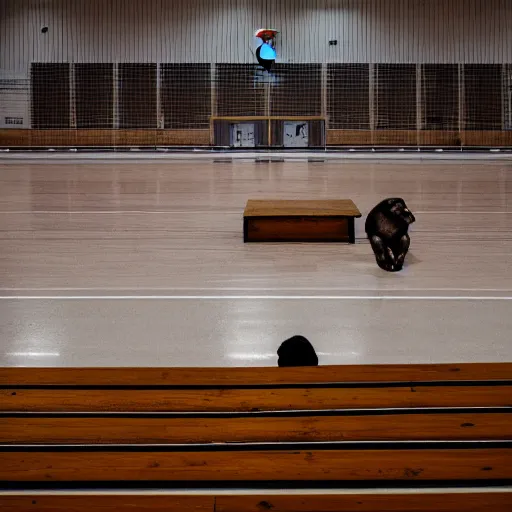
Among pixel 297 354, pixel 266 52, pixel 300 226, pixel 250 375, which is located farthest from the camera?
pixel 266 52

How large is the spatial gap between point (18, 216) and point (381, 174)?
286 inches

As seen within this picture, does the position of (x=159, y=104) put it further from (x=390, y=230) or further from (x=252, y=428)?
(x=252, y=428)

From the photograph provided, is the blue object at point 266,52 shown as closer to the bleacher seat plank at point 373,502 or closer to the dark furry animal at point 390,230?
the dark furry animal at point 390,230

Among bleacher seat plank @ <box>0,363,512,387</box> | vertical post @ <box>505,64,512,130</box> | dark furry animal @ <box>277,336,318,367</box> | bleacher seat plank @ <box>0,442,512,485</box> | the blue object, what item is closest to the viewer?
bleacher seat plank @ <box>0,442,512,485</box>

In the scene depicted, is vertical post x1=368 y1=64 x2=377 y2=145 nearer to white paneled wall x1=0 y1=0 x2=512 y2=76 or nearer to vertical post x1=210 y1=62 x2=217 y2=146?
white paneled wall x1=0 y1=0 x2=512 y2=76

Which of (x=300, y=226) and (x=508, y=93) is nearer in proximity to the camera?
(x=300, y=226)

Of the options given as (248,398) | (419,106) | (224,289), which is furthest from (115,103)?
(248,398)

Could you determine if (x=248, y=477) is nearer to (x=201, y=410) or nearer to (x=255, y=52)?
(x=201, y=410)

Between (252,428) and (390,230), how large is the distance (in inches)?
121

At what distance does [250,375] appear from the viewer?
5.68ft

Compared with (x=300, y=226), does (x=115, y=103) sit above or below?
above

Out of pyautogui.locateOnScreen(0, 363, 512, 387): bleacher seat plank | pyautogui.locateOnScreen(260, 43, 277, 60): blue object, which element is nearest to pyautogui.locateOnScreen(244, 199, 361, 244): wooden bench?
pyautogui.locateOnScreen(0, 363, 512, 387): bleacher seat plank

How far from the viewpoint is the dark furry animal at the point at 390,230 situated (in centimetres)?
434

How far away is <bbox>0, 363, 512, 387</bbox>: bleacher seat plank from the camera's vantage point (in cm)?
170
